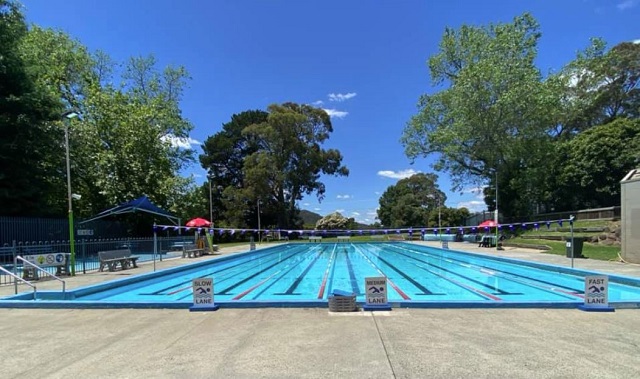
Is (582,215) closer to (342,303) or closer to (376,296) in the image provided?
(376,296)

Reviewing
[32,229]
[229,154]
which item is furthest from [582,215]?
[229,154]

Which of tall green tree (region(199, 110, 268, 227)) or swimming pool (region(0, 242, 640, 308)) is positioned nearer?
swimming pool (region(0, 242, 640, 308))

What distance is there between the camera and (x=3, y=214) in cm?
2117

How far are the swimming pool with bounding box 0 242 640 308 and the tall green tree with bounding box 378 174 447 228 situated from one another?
51836 millimetres

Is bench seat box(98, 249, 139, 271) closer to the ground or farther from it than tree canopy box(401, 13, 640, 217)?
closer to the ground

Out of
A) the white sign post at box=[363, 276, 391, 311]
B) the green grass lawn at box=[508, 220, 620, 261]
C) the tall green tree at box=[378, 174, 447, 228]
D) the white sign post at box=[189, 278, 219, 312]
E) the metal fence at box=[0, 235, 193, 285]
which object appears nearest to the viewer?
the white sign post at box=[363, 276, 391, 311]

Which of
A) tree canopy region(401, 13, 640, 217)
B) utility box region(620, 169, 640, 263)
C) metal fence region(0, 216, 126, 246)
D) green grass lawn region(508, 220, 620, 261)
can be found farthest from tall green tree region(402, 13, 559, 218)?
metal fence region(0, 216, 126, 246)

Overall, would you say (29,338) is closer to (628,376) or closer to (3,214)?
(628,376)

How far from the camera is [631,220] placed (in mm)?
15773

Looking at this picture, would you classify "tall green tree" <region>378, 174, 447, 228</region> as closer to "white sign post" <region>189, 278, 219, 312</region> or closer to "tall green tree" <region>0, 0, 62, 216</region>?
"tall green tree" <region>0, 0, 62, 216</region>

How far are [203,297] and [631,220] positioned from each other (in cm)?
1594

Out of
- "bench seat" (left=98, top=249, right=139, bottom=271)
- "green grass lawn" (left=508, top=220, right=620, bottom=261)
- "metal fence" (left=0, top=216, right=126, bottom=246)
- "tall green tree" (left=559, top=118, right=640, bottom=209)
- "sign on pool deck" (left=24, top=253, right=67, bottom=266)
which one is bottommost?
"green grass lawn" (left=508, top=220, right=620, bottom=261)

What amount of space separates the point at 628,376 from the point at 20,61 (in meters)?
27.3

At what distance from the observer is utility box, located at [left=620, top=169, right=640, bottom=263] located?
609 inches
